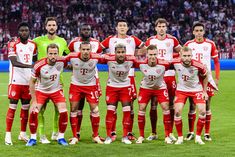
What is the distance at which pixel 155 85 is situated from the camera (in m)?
10.6

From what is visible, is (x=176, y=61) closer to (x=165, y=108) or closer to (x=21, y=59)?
(x=165, y=108)

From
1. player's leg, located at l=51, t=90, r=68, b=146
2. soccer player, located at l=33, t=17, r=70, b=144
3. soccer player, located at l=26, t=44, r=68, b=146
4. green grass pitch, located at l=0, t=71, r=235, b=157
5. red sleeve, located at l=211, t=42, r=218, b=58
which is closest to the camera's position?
green grass pitch, located at l=0, t=71, r=235, b=157

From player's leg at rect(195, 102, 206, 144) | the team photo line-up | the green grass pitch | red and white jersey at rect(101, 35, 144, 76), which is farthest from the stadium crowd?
player's leg at rect(195, 102, 206, 144)

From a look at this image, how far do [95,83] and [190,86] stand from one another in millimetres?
1633

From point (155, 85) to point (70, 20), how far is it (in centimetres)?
2339

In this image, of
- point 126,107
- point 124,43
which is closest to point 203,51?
point 124,43

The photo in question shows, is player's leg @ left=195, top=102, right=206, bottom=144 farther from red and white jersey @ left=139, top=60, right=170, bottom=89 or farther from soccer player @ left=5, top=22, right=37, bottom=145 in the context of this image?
soccer player @ left=5, top=22, right=37, bottom=145

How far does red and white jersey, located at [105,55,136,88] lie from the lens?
1048cm

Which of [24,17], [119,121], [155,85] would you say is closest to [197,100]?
[155,85]

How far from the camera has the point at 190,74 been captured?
10.4 m

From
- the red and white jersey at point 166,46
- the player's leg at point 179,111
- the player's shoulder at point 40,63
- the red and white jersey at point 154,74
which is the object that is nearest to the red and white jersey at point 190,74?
the player's leg at point 179,111

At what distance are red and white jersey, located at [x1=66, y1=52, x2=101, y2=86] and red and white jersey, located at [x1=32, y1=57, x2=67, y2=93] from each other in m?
0.17

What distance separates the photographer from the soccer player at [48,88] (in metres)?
10.1

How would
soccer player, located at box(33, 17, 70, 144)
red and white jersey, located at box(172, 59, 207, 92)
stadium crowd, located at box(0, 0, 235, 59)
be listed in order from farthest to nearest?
stadium crowd, located at box(0, 0, 235, 59)
soccer player, located at box(33, 17, 70, 144)
red and white jersey, located at box(172, 59, 207, 92)
